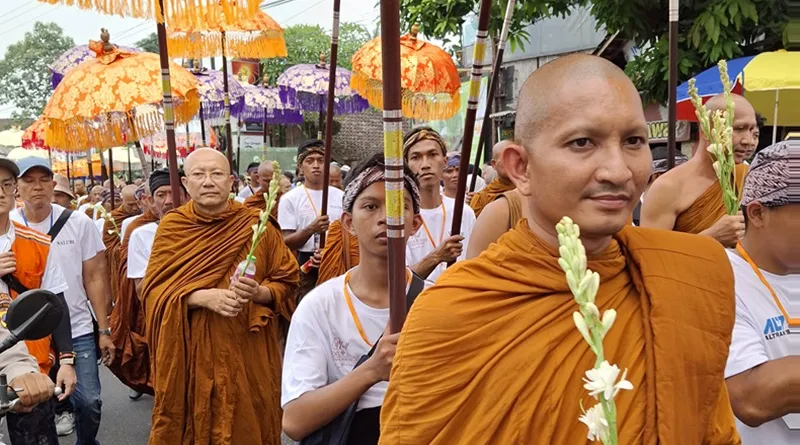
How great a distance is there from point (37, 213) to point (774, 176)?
4934 millimetres

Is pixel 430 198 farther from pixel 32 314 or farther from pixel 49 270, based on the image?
pixel 32 314

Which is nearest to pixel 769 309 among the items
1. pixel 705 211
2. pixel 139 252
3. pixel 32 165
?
pixel 705 211

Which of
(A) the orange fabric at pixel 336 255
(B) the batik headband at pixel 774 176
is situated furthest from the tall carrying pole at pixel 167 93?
(B) the batik headband at pixel 774 176

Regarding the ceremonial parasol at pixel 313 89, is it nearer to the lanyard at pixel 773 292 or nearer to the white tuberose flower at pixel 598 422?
the lanyard at pixel 773 292

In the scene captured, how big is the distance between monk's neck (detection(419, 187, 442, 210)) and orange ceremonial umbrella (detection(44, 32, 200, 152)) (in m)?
2.06

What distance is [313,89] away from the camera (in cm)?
1127

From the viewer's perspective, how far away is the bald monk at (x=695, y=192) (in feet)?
12.1

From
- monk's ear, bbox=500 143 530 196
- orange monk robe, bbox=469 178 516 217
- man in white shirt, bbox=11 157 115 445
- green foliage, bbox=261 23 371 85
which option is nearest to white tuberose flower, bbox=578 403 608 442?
monk's ear, bbox=500 143 530 196

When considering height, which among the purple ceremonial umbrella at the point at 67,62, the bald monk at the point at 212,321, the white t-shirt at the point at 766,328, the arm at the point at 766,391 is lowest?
the bald monk at the point at 212,321

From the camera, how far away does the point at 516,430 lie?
157cm

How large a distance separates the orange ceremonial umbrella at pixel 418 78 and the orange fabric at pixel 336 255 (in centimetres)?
137

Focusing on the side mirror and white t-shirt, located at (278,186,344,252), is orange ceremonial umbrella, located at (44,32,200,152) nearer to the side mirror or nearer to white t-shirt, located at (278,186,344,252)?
white t-shirt, located at (278,186,344,252)

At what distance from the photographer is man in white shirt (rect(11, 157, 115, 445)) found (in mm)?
5152

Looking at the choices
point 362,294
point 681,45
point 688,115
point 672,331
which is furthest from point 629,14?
point 672,331
